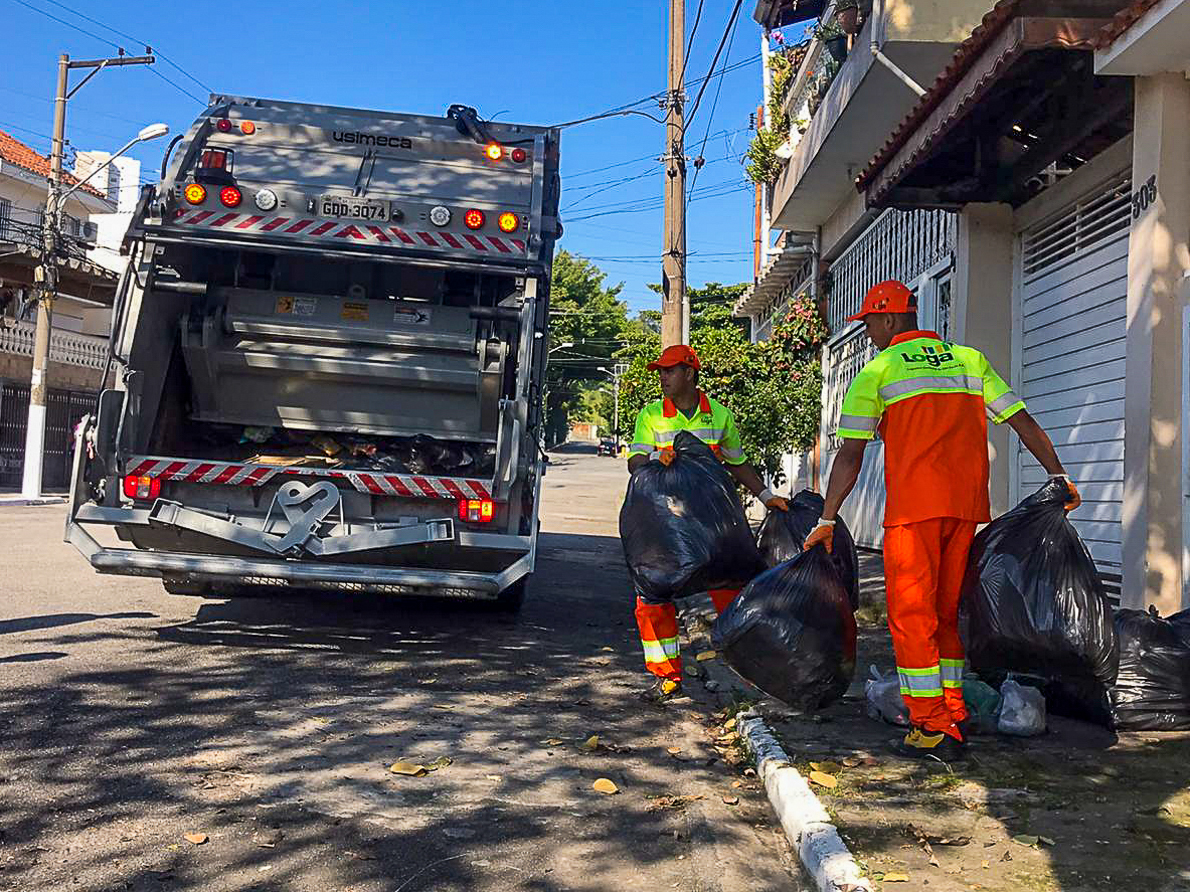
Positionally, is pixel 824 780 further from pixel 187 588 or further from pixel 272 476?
pixel 187 588

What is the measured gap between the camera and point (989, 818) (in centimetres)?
355

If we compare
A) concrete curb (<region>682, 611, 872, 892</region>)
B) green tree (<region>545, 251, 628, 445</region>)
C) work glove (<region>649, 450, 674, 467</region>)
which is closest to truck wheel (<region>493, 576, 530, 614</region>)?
work glove (<region>649, 450, 674, 467</region>)

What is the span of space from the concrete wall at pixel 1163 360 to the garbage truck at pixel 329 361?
3013mm

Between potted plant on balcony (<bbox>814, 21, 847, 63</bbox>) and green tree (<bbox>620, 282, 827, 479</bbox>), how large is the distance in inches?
136

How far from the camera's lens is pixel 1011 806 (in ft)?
12.1

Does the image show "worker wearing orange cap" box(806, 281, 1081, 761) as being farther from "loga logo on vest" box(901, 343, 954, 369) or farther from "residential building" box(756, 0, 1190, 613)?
"residential building" box(756, 0, 1190, 613)

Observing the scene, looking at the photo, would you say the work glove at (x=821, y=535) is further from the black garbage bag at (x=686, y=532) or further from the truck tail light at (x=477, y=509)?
the truck tail light at (x=477, y=509)

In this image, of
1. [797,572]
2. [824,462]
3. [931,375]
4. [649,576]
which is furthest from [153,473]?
[824,462]

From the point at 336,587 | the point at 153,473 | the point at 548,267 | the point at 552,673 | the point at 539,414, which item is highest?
the point at 548,267

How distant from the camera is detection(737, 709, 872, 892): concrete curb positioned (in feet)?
10.0

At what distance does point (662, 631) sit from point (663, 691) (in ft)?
1.03

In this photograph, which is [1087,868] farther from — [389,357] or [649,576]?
[389,357]

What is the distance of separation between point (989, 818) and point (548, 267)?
13.1 ft

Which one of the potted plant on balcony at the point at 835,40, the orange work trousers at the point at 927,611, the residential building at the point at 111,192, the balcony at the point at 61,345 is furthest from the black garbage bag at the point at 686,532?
the residential building at the point at 111,192
